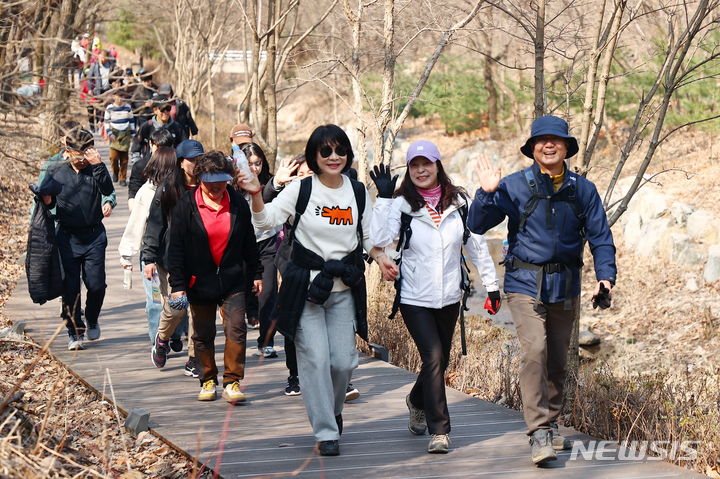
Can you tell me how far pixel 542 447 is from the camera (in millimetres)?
5578

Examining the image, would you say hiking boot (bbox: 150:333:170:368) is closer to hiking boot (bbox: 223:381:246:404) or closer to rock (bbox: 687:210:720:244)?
hiking boot (bbox: 223:381:246:404)

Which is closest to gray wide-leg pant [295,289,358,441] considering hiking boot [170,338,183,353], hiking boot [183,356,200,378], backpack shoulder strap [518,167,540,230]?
backpack shoulder strap [518,167,540,230]

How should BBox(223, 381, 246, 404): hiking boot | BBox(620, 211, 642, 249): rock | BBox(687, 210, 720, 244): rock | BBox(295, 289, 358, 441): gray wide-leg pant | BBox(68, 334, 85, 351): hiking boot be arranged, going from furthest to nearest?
BBox(620, 211, 642, 249): rock < BBox(687, 210, 720, 244): rock < BBox(68, 334, 85, 351): hiking boot < BBox(223, 381, 246, 404): hiking boot < BBox(295, 289, 358, 441): gray wide-leg pant

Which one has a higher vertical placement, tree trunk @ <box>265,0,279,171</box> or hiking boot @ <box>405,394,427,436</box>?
tree trunk @ <box>265,0,279,171</box>

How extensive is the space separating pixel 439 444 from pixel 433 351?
0.56m

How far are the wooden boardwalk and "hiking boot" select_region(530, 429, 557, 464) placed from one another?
80 millimetres

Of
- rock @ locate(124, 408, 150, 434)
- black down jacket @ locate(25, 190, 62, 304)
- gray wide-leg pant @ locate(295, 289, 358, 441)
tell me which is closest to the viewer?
Result: gray wide-leg pant @ locate(295, 289, 358, 441)

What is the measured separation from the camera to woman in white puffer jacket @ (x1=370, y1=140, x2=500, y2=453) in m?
5.88

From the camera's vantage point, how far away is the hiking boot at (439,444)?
230 inches

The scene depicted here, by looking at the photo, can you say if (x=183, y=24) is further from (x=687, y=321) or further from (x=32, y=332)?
(x=32, y=332)

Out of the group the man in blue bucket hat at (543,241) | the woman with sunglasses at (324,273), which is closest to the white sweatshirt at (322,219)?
the woman with sunglasses at (324,273)

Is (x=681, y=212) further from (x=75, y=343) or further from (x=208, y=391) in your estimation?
(x=208, y=391)

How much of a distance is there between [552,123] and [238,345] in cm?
285

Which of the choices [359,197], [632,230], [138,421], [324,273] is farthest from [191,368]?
[632,230]
